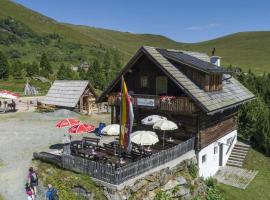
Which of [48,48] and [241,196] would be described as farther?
[48,48]

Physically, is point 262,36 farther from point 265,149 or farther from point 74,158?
Answer: point 74,158

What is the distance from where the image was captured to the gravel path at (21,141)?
758 inches

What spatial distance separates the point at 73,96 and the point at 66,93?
5.34ft

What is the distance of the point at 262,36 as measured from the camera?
183 meters

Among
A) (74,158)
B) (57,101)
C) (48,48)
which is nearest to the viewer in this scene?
(74,158)

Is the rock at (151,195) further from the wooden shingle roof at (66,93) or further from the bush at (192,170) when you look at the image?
the wooden shingle roof at (66,93)

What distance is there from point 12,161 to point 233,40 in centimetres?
18674

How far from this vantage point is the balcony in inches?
915

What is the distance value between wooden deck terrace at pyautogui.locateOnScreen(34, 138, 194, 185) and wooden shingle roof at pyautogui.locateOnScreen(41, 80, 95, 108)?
1978 centimetres

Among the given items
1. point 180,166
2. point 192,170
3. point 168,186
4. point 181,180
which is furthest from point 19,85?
point 168,186

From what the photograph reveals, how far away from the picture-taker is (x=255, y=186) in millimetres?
24250

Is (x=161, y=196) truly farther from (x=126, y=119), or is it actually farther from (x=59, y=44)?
(x=59, y=44)

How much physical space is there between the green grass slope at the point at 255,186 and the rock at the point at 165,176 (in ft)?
16.5

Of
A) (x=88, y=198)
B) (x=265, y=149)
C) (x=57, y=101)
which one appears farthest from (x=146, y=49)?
(x=57, y=101)
